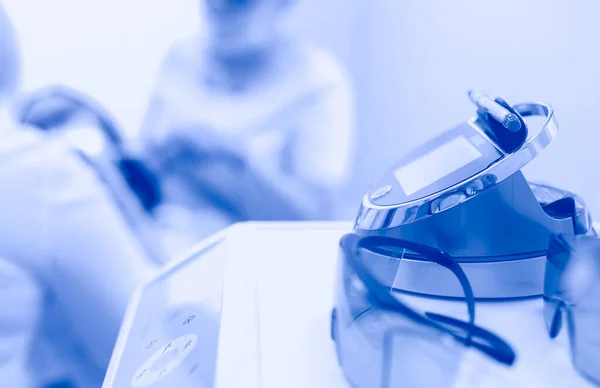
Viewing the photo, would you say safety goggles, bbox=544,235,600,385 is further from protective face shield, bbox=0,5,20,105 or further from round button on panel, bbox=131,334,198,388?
protective face shield, bbox=0,5,20,105

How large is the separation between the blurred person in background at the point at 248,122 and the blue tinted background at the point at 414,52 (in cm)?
4

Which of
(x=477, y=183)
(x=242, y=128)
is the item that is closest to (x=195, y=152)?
(x=242, y=128)

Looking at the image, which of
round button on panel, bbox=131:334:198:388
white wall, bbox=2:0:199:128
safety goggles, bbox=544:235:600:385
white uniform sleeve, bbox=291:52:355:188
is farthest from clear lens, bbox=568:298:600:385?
white wall, bbox=2:0:199:128

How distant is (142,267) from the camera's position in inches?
30.6

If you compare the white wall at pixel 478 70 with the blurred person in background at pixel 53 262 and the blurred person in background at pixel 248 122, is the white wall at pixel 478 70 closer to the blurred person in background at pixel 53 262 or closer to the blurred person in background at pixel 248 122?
the blurred person in background at pixel 248 122

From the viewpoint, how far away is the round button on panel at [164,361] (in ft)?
1.38

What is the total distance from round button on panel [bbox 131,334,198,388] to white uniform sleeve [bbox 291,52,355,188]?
51 centimetres

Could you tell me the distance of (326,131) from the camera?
0.94m

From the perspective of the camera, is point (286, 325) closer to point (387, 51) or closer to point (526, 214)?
point (526, 214)

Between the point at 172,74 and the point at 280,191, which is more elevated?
the point at 172,74

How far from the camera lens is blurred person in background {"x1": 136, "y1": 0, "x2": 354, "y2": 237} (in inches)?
32.2

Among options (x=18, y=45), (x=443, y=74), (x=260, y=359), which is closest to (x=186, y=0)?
(x=18, y=45)

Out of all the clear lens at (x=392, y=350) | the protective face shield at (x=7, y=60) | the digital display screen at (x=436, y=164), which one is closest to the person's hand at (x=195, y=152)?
the protective face shield at (x=7, y=60)

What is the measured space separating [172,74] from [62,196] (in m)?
0.26
